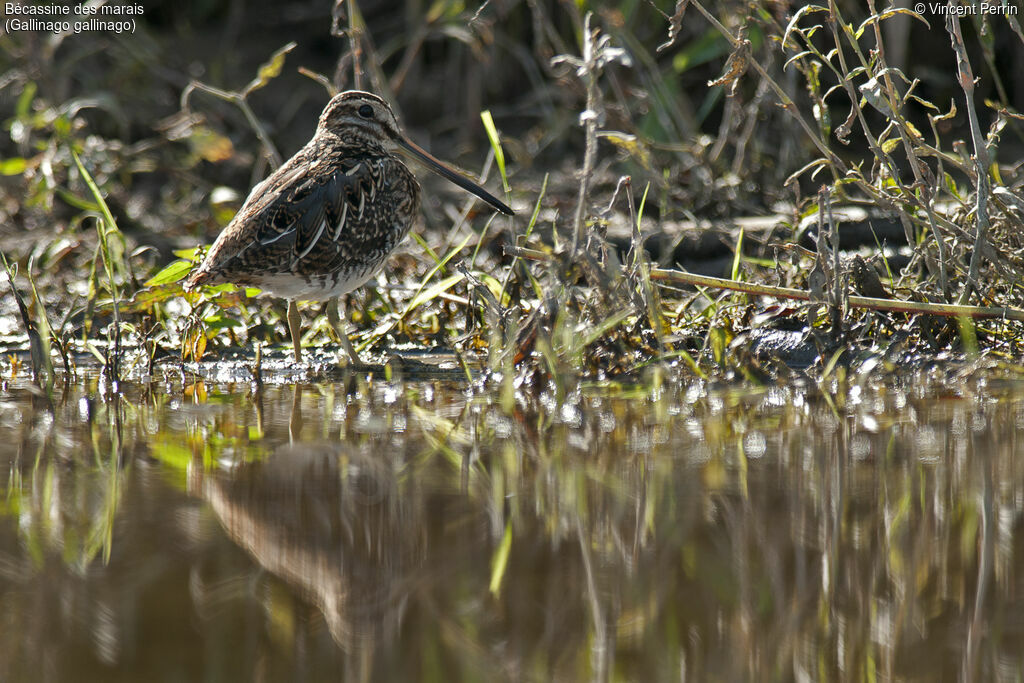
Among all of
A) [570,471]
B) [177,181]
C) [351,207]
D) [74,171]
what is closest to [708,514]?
[570,471]

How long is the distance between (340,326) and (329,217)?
40 centimetres

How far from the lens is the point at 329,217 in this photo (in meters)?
4.36

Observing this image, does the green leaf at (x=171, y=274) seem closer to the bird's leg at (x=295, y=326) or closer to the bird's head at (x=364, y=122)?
the bird's leg at (x=295, y=326)

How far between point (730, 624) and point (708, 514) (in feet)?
1.88

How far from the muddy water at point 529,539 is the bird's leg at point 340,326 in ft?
2.12

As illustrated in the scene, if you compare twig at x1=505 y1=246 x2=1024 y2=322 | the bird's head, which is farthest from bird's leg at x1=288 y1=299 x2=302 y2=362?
twig at x1=505 y1=246 x2=1024 y2=322

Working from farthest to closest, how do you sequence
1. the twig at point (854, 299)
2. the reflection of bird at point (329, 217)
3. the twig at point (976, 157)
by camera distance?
1. the reflection of bird at point (329, 217)
2. the twig at point (854, 299)
3. the twig at point (976, 157)

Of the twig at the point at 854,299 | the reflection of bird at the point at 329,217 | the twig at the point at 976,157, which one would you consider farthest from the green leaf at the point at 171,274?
the twig at the point at 976,157

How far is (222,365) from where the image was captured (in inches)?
177

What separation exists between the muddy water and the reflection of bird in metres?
0.68

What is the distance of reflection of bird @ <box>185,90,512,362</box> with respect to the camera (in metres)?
4.26

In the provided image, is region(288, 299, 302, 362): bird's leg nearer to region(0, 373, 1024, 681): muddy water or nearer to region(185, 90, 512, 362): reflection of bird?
region(185, 90, 512, 362): reflection of bird

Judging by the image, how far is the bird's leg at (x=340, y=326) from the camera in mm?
4402

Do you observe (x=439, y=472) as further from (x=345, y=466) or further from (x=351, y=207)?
(x=351, y=207)
